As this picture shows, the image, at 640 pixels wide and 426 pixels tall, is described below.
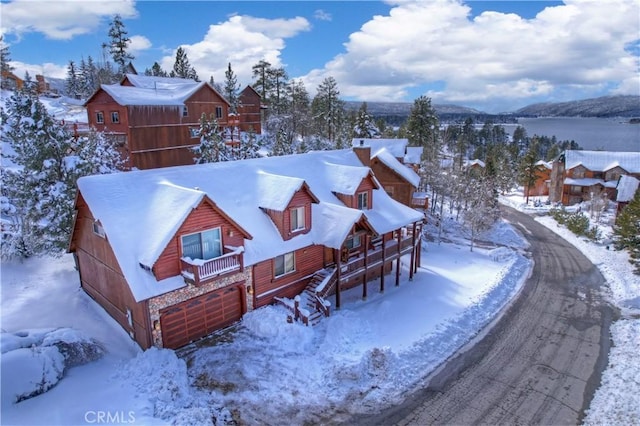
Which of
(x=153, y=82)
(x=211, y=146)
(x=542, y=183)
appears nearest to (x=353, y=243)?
(x=211, y=146)

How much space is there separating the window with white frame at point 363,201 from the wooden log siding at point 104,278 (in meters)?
15.4

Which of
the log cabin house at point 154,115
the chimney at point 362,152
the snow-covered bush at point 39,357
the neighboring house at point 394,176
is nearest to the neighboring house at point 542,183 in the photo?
the neighboring house at point 394,176

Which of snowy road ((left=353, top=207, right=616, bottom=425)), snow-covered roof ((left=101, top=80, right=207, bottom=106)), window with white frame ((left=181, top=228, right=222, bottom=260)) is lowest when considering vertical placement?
snowy road ((left=353, top=207, right=616, bottom=425))

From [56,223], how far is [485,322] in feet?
84.5

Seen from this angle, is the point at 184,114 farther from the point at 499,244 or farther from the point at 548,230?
the point at 548,230

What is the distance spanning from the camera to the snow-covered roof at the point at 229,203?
1589 cm

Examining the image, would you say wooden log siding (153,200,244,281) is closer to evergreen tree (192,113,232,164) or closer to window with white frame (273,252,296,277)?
window with white frame (273,252,296,277)

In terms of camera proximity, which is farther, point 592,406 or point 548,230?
point 548,230

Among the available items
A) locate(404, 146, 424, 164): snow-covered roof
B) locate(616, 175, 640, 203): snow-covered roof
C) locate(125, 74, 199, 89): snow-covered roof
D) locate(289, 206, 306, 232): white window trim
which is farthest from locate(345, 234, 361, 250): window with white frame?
locate(616, 175, 640, 203): snow-covered roof

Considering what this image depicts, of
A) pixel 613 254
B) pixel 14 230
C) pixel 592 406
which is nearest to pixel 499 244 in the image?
pixel 613 254

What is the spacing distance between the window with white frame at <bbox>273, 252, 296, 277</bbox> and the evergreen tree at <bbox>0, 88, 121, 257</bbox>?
42.0 feet

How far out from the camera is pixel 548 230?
46.5 meters

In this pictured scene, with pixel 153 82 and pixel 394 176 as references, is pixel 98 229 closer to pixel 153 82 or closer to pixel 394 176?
pixel 394 176

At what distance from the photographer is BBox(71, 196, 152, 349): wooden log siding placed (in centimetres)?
1631
